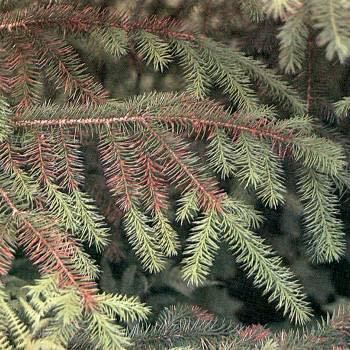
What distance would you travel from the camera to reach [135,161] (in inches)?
41.2

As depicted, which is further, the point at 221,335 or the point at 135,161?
the point at 221,335

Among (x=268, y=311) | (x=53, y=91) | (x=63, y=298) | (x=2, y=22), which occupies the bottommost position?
(x=268, y=311)

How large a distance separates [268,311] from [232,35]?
806 mm

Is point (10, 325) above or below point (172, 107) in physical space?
below

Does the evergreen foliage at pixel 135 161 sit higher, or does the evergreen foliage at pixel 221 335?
the evergreen foliage at pixel 135 161

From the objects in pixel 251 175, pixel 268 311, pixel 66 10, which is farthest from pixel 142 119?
pixel 268 311

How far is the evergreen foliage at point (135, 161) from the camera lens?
95 centimetres

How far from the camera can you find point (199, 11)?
1.43 metres

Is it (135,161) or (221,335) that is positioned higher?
(135,161)

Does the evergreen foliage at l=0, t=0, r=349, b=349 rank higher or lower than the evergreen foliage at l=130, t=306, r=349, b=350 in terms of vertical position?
higher

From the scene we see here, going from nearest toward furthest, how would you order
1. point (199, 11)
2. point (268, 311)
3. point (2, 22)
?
point (2, 22)
point (199, 11)
point (268, 311)

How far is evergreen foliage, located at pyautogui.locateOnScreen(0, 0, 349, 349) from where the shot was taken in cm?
95

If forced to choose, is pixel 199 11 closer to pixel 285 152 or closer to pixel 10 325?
pixel 285 152

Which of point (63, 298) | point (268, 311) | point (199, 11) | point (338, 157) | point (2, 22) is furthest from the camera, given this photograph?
point (268, 311)
